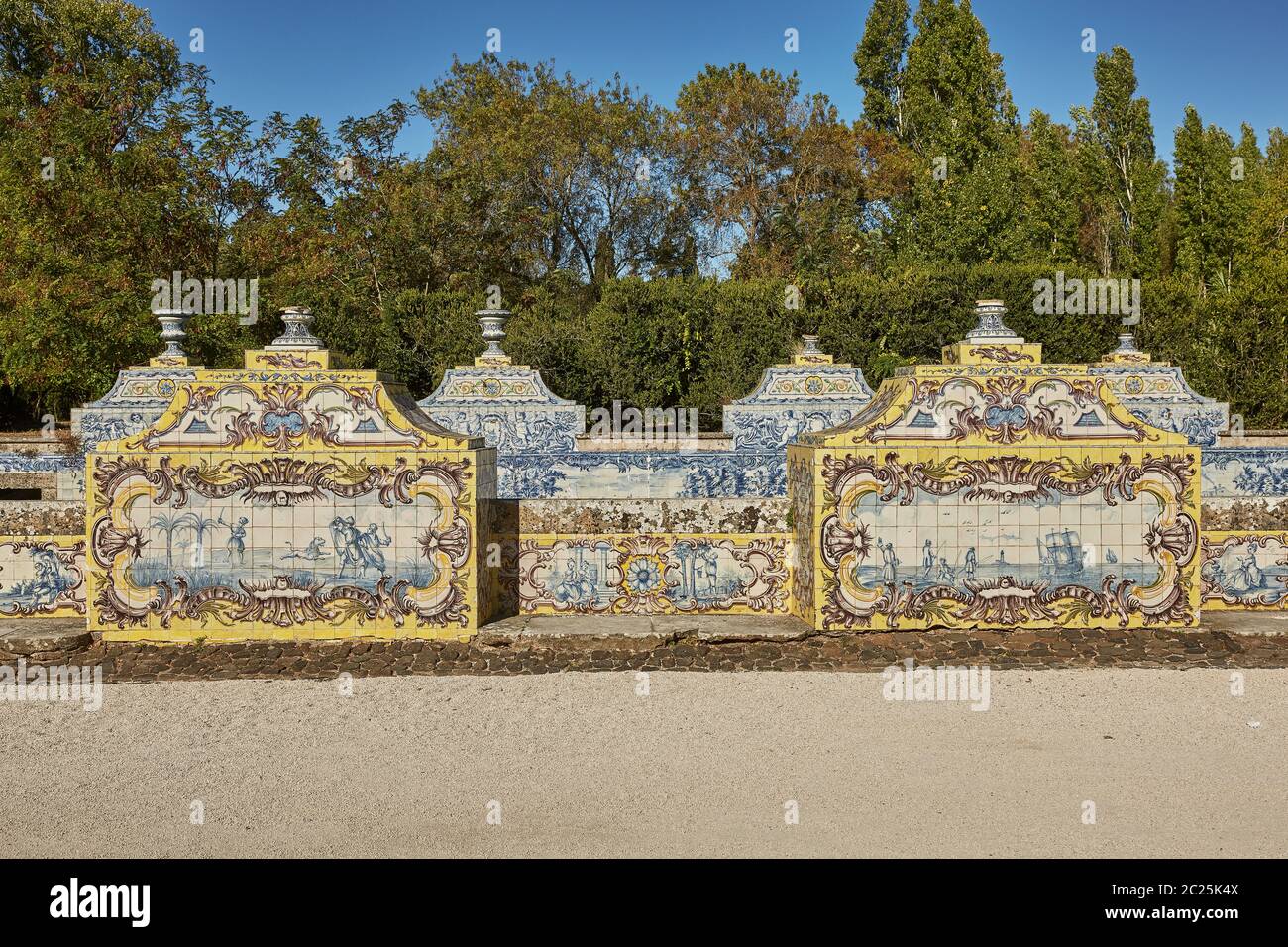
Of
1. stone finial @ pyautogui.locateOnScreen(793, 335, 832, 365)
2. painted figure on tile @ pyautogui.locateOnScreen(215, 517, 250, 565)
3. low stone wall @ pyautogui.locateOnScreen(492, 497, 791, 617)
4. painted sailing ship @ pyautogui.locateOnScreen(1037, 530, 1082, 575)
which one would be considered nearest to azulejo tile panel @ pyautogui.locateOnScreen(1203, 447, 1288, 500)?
stone finial @ pyautogui.locateOnScreen(793, 335, 832, 365)

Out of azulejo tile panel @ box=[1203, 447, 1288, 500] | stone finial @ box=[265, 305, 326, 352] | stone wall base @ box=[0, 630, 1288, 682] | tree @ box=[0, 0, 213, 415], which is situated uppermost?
tree @ box=[0, 0, 213, 415]

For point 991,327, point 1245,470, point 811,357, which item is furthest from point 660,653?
point 811,357

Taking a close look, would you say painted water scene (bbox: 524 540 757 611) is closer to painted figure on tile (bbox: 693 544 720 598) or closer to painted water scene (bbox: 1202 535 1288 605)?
painted figure on tile (bbox: 693 544 720 598)

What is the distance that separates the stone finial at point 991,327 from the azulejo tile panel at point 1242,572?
1.63m

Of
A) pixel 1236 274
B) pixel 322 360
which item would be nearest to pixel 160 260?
pixel 322 360

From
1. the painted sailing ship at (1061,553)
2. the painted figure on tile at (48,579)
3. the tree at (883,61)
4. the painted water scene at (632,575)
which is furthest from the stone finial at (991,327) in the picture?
the tree at (883,61)

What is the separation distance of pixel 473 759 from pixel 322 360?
305 cm

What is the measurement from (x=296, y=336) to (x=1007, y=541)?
13.7ft

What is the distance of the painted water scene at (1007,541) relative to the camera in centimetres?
610

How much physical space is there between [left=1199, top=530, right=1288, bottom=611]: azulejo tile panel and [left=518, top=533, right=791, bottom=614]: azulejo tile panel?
2.45 m

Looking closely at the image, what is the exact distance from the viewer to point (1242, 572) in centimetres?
659

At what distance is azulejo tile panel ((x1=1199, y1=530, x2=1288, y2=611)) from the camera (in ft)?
21.6

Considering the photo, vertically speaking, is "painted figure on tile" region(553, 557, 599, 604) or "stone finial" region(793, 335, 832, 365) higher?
"stone finial" region(793, 335, 832, 365)

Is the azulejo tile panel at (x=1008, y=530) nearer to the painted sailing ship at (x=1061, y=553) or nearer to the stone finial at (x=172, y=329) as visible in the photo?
the painted sailing ship at (x=1061, y=553)
